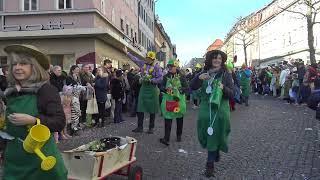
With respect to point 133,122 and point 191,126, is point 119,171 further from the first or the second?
point 133,122

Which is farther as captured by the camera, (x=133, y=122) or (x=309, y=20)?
(x=309, y=20)

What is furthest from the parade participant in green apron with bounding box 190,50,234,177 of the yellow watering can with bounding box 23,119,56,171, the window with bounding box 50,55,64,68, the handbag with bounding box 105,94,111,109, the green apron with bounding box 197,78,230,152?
the window with bounding box 50,55,64,68

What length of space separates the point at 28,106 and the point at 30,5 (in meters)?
26.8

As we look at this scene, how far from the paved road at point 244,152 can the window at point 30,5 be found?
1722 centimetres

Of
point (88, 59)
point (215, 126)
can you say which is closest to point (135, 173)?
point (215, 126)

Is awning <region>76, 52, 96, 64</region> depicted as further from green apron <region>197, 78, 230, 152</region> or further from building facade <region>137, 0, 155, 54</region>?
building facade <region>137, 0, 155, 54</region>

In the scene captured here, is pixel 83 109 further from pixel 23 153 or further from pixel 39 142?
pixel 39 142

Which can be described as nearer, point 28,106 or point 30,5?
point 28,106

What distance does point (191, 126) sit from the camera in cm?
1351

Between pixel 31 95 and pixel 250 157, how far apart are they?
5.68 m

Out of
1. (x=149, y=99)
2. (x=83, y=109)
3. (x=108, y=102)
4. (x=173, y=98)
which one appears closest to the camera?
(x=173, y=98)

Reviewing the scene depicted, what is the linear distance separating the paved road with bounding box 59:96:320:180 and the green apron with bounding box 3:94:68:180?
3.40 meters

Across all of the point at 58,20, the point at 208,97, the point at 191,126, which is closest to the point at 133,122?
the point at 191,126

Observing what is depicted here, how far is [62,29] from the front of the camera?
27.0m
